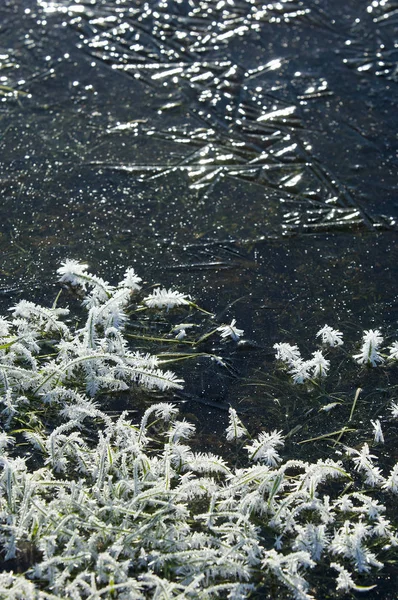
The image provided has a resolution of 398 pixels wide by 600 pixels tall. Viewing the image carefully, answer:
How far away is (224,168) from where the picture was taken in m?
3.45

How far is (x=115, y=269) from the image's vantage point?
301cm

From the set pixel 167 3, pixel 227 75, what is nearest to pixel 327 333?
pixel 227 75

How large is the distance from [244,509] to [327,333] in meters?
0.78

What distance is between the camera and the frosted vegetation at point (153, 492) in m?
2.03

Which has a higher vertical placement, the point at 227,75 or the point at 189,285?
the point at 227,75

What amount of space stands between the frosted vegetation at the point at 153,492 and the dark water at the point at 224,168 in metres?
0.12

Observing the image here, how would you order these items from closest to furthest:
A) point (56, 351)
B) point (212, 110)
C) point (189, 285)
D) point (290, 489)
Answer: point (290, 489)
point (56, 351)
point (189, 285)
point (212, 110)

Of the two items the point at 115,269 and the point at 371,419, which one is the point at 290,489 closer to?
the point at 371,419

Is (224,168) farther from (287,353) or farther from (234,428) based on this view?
(234,428)

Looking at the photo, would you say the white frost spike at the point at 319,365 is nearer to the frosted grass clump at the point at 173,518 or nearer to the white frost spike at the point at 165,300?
the frosted grass clump at the point at 173,518

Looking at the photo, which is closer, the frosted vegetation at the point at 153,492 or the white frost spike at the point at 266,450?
the frosted vegetation at the point at 153,492

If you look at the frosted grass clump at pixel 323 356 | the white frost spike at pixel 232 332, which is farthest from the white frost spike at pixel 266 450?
the white frost spike at pixel 232 332

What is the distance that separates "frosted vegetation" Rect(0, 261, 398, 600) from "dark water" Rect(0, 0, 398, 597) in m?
0.12

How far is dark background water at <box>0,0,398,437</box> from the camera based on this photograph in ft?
9.55
